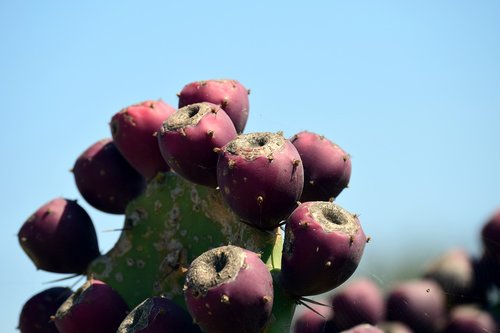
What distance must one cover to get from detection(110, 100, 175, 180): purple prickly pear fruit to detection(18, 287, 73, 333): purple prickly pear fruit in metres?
0.62

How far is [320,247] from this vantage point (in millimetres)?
2662

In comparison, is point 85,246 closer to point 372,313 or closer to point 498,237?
point 372,313

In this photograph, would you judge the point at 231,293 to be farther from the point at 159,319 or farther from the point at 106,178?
the point at 106,178

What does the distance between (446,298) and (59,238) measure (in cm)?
181

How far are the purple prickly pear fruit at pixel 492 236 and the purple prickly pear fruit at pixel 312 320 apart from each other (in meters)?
0.63

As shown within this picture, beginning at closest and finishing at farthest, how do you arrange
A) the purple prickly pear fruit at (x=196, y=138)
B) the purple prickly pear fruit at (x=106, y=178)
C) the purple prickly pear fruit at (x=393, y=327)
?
the purple prickly pear fruit at (x=393, y=327), the purple prickly pear fruit at (x=196, y=138), the purple prickly pear fruit at (x=106, y=178)

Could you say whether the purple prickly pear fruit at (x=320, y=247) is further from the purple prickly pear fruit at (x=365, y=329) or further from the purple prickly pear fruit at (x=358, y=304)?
the purple prickly pear fruit at (x=365, y=329)

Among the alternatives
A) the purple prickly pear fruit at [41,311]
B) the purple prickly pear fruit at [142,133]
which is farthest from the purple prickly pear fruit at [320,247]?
the purple prickly pear fruit at [41,311]

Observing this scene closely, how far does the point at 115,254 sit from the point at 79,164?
1.62 ft

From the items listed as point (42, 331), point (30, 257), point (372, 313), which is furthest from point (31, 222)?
point (372, 313)

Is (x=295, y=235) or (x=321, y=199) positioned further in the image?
(x=321, y=199)

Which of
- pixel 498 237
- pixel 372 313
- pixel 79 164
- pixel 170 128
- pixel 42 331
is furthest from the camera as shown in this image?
pixel 79 164

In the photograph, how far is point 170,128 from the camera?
3104mm

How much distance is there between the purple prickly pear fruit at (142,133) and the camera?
140 inches
